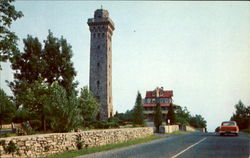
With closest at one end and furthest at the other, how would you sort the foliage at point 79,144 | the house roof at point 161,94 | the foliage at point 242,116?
1. the foliage at point 79,144
2. the foliage at point 242,116
3. the house roof at point 161,94

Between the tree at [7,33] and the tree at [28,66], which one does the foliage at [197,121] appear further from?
the tree at [7,33]

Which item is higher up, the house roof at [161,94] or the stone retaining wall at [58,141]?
the house roof at [161,94]

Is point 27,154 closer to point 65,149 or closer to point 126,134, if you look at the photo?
point 65,149

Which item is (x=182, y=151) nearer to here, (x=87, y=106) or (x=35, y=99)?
(x=35, y=99)

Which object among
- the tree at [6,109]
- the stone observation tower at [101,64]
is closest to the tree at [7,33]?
the tree at [6,109]

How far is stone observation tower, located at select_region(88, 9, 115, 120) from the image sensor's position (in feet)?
201

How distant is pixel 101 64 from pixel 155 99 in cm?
3017

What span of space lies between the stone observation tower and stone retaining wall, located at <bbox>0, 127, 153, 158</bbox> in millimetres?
37877

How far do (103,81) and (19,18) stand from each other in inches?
1730

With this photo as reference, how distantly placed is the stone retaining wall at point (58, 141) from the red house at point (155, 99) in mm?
61865

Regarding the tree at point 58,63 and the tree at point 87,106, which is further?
the tree at point 87,106

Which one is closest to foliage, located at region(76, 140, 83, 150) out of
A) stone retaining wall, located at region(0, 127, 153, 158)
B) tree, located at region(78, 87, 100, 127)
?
stone retaining wall, located at region(0, 127, 153, 158)

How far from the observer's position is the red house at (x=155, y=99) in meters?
84.6

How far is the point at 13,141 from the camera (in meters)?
11.6
